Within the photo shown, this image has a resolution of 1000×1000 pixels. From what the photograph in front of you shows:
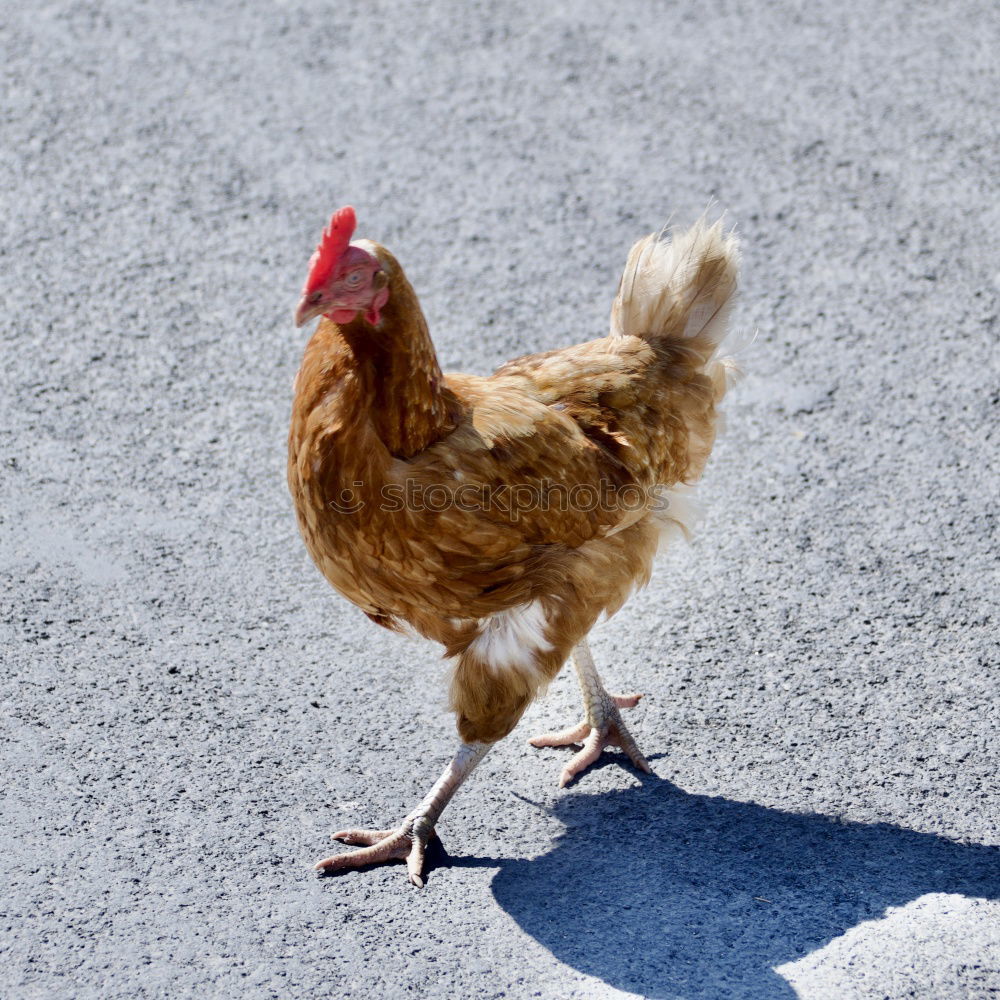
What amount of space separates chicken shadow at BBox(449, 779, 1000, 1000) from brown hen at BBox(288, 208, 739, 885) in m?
0.32

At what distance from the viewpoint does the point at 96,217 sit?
712cm

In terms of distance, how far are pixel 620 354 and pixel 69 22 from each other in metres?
5.81

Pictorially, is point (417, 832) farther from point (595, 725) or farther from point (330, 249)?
point (330, 249)

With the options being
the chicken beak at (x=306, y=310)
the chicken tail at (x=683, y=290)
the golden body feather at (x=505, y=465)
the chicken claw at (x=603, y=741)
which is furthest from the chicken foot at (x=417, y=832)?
the chicken tail at (x=683, y=290)

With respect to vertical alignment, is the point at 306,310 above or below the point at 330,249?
below

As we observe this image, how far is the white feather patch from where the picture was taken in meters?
4.14

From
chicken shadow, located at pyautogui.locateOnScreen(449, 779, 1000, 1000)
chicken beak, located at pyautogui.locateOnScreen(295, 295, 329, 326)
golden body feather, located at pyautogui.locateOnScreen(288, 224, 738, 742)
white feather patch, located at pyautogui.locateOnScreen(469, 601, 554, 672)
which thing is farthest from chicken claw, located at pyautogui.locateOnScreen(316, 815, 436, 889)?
chicken beak, located at pyautogui.locateOnScreen(295, 295, 329, 326)

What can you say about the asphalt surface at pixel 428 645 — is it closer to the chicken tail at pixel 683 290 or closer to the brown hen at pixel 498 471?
the brown hen at pixel 498 471

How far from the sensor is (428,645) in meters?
5.12

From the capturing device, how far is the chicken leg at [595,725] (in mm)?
4645

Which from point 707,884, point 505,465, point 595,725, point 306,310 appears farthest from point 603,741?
point 306,310

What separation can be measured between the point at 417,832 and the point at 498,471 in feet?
4.22

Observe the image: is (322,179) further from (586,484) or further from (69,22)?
(586,484)

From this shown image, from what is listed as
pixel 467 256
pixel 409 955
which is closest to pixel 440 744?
pixel 409 955
